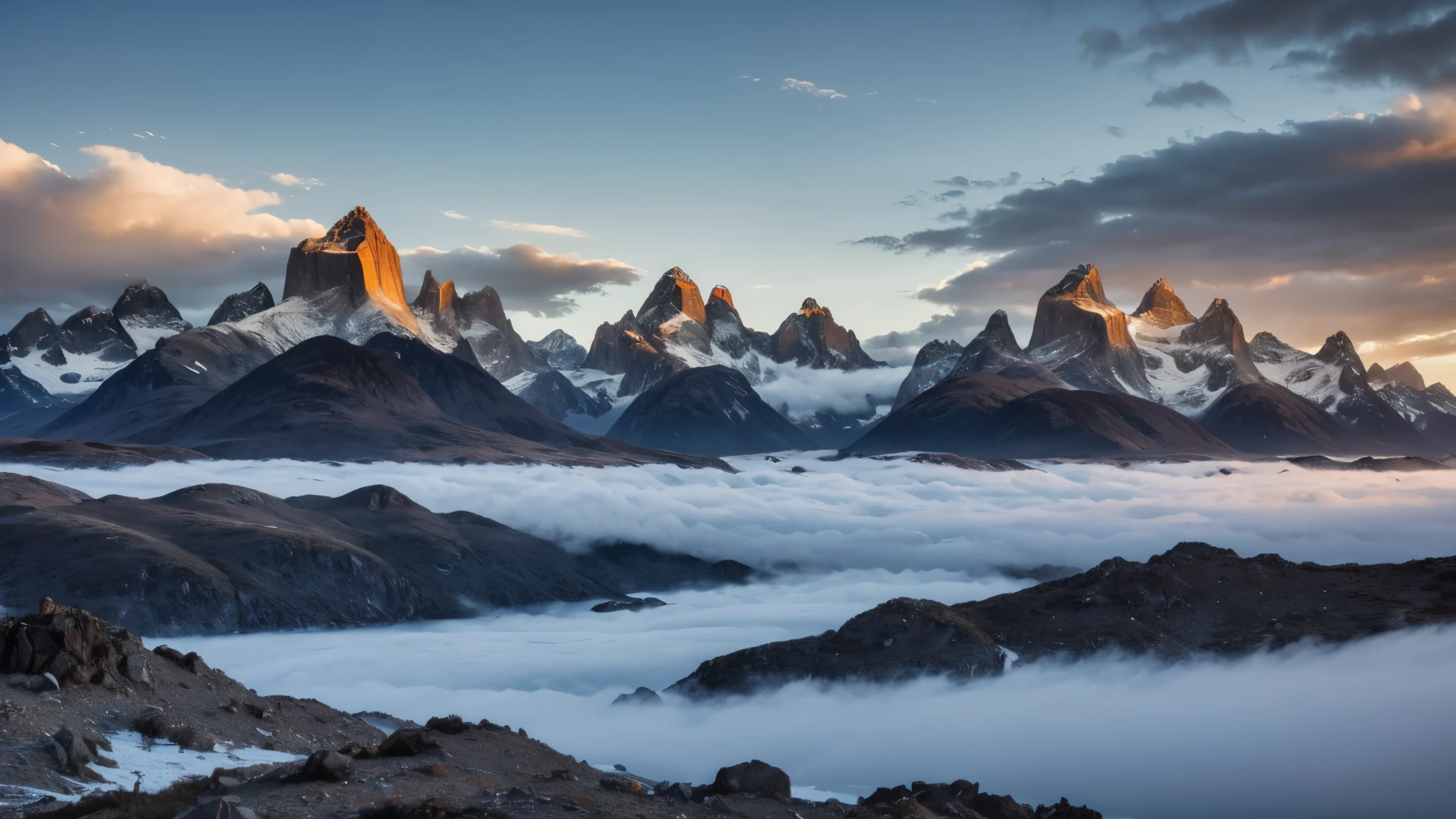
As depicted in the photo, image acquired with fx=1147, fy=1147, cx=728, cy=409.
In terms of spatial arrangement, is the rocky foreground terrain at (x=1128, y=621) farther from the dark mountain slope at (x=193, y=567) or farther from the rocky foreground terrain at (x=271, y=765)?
the dark mountain slope at (x=193, y=567)

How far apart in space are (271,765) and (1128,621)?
289 feet

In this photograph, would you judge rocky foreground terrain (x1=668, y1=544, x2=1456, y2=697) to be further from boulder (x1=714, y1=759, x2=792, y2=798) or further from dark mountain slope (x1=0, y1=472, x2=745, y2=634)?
dark mountain slope (x1=0, y1=472, x2=745, y2=634)

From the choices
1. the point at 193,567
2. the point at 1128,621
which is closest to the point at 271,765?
the point at 1128,621

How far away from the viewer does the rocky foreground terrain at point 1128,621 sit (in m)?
103

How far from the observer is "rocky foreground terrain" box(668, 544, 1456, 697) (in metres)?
103

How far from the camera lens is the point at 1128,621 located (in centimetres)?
10881

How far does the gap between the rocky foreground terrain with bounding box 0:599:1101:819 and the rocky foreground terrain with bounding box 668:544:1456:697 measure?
48.2 metres

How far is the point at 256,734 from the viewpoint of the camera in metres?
46.6

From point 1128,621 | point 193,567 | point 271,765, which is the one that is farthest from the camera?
point 193,567

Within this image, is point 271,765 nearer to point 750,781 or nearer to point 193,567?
point 750,781

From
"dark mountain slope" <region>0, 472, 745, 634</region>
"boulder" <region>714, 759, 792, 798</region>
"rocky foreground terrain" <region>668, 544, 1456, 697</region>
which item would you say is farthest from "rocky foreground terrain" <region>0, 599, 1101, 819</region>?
"dark mountain slope" <region>0, 472, 745, 634</region>

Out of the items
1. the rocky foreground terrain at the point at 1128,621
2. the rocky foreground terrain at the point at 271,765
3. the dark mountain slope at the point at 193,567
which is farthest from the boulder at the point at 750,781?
the dark mountain slope at the point at 193,567

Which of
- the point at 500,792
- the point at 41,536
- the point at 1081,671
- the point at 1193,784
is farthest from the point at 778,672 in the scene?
the point at 41,536

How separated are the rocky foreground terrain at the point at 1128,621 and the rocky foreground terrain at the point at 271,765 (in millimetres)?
48213
